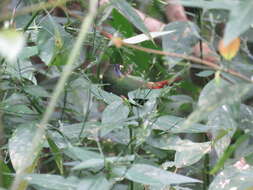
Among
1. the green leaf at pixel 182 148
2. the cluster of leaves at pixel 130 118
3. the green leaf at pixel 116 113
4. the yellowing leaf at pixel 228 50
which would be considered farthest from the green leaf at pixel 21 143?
the yellowing leaf at pixel 228 50

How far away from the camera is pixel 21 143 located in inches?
31.6

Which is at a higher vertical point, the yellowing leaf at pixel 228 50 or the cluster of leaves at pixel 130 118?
the yellowing leaf at pixel 228 50

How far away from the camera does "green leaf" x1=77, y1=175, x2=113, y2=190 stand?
23.9 inches

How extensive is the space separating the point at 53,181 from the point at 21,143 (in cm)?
16

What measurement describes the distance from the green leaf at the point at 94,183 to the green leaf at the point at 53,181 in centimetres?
3

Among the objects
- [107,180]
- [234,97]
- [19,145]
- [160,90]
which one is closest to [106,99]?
[160,90]

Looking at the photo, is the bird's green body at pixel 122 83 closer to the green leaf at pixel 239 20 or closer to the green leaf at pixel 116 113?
the green leaf at pixel 116 113

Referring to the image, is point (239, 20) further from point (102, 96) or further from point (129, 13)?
point (102, 96)

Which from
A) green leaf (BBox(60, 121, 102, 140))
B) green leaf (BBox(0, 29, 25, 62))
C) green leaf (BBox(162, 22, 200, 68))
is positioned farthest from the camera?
green leaf (BBox(60, 121, 102, 140))

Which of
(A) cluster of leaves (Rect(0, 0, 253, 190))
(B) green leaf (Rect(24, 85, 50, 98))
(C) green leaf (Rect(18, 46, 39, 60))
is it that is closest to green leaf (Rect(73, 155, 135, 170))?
(A) cluster of leaves (Rect(0, 0, 253, 190))

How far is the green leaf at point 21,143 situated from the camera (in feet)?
2.54

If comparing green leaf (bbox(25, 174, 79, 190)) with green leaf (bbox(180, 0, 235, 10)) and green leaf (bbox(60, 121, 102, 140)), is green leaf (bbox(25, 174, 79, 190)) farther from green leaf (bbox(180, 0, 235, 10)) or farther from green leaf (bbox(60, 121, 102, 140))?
green leaf (bbox(180, 0, 235, 10))

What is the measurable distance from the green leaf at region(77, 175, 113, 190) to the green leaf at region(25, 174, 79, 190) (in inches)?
1.4

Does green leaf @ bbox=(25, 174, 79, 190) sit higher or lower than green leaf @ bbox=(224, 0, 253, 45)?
lower
